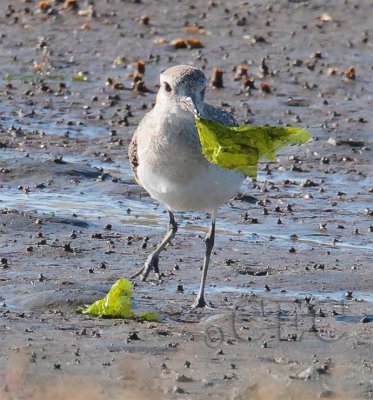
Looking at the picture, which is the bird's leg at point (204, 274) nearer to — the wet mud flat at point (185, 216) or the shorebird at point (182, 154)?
the shorebird at point (182, 154)

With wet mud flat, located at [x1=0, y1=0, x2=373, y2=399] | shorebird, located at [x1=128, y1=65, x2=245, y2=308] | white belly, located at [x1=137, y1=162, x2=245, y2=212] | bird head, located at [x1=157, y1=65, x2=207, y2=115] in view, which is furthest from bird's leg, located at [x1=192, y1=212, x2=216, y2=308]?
bird head, located at [x1=157, y1=65, x2=207, y2=115]

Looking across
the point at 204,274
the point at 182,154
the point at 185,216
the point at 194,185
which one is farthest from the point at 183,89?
the point at 185,216

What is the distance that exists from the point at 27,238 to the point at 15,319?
229 cm

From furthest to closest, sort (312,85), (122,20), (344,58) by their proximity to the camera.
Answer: (122,20) < (344,58) < (312,85)

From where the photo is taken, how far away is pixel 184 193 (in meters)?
8.91

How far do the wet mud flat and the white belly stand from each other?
2.32 feet

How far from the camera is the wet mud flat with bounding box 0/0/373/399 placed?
24.6 ft

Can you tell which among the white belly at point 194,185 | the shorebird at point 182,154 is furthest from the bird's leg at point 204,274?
the white belly at point 194,185

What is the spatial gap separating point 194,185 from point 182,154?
9.0 inches

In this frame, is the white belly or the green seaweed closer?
the green seaweed

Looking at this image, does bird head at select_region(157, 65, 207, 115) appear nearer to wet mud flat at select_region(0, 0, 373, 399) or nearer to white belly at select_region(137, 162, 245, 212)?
white belly at select_region(137, 162, 245, 212)

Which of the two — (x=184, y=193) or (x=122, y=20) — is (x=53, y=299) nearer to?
(x=184, y=193)

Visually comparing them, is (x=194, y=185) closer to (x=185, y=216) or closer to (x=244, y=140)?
(x=244, y=140)

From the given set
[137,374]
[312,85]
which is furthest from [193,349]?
[312,85]
